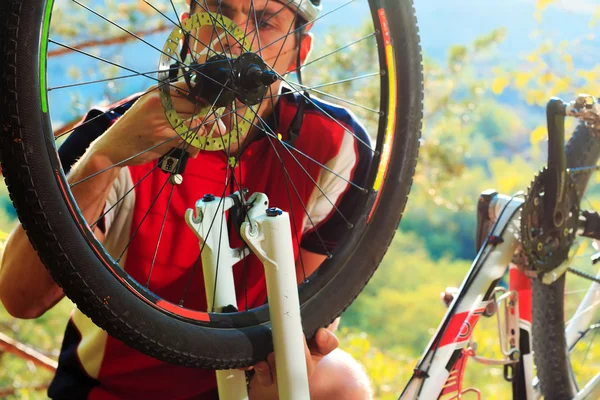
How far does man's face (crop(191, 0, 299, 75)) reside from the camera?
3.09ft

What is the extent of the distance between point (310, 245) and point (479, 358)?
0.34m

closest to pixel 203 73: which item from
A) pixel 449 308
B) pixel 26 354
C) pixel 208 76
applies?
pixel 208 76

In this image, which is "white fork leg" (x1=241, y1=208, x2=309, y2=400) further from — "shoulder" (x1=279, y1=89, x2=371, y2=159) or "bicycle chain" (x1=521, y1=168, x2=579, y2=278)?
"bicycle chain" (x1=521, y1=168, x2=579, y2=278)

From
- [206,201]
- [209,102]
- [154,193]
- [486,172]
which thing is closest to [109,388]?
[154,193]

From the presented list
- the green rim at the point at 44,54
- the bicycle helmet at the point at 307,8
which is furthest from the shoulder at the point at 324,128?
the green rim at the point at 44,54

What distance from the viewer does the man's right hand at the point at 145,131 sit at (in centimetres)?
84

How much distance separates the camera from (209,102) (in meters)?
0.87

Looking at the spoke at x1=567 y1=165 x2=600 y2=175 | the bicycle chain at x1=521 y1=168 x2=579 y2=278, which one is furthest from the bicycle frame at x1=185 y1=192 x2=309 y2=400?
the spoke at x1=567 y1=165 x2=600 y2=175

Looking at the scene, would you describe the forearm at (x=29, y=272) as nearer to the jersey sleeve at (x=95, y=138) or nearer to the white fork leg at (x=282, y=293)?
the jersey sleeve at (x=95, y=138)

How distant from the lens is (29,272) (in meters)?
1.04

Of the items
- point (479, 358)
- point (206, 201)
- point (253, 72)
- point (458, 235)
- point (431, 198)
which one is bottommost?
point (479, 358)

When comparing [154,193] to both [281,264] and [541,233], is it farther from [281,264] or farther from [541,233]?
[541,233]

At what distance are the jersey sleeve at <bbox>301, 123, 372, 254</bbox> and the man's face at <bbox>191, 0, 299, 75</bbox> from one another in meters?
0.16

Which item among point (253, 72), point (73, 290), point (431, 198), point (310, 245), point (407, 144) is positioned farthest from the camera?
point (431, 198)
